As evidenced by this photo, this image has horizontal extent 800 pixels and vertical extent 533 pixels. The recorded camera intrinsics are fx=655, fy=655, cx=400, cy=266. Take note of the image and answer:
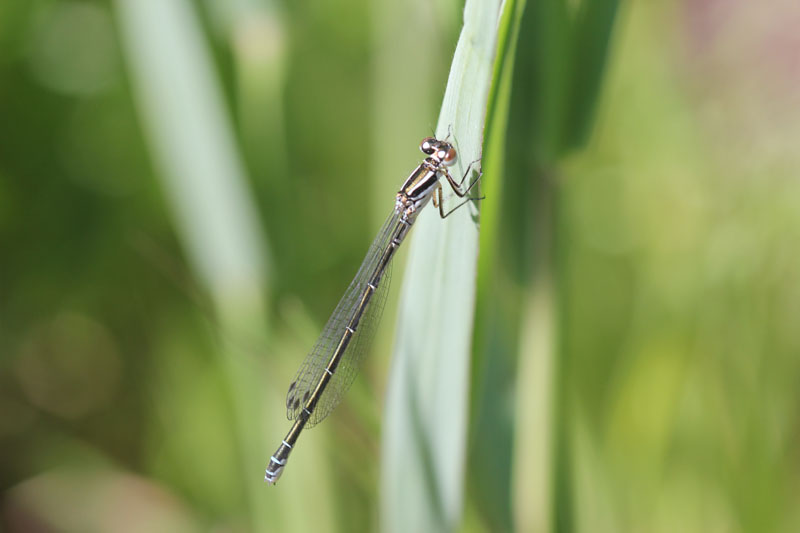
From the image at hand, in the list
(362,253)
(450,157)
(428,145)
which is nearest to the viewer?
(450,157)

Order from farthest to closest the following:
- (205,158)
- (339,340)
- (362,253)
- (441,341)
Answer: (362,253)
(339,340)
(205,158)
(441,341)

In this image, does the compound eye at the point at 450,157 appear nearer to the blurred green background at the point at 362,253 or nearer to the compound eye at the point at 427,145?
the compound eye at the point at 427,145

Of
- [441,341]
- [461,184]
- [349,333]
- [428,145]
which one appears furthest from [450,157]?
[349,333]

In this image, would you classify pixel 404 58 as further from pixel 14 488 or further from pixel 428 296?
pixel 14 488

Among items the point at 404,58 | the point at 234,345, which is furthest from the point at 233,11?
the point at 234,345

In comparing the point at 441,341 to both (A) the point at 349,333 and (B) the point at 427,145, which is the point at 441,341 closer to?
(B) the point at 427,145

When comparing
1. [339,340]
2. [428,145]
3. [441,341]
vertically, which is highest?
[428,145]

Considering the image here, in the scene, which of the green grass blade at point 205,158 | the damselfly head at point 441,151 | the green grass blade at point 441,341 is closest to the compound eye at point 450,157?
the damselfly head at point 441,151
